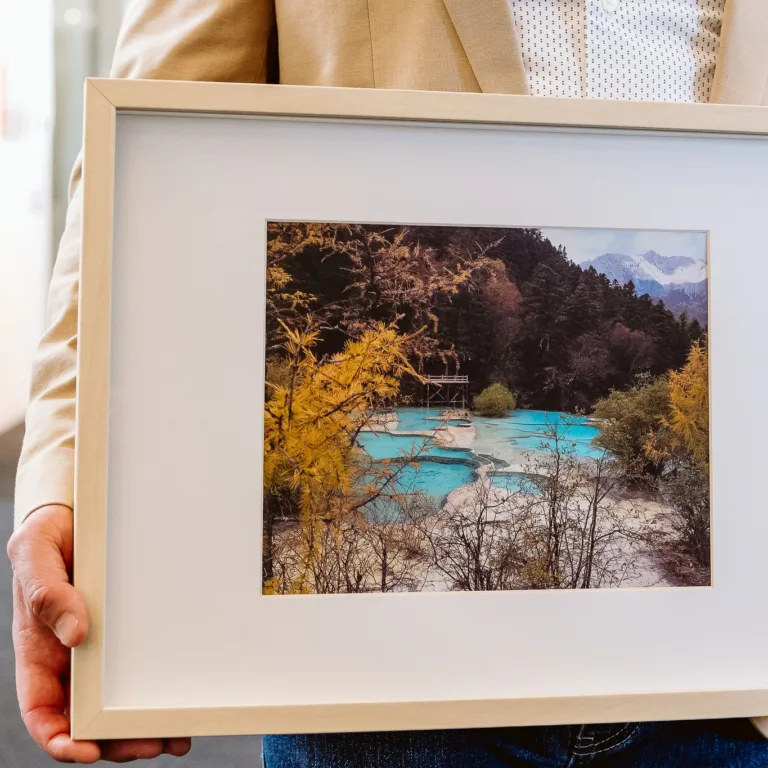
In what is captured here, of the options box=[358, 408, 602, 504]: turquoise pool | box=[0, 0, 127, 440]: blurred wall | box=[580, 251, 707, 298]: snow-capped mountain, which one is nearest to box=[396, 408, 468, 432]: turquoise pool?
box=[358, 408, 602, 504]: turquoise pool

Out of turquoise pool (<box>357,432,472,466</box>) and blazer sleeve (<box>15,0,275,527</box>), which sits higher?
blazer sleeve (<box>15,0,275,527</box>)

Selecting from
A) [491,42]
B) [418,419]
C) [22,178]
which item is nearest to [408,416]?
[418,419]

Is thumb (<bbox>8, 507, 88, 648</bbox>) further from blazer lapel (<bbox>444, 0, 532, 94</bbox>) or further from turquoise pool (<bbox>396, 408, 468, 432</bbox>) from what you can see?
blazer lapel (<bbox>444, 0, 532, 94</bbox>)

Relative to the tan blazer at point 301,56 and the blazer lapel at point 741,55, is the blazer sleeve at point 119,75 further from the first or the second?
the blazer lapel at point 741,55

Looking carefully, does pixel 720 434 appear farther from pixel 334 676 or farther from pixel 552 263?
pixel 334 676

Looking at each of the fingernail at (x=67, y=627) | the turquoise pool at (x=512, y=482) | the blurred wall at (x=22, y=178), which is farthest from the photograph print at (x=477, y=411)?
the blurred wall at (x=22, y=178)

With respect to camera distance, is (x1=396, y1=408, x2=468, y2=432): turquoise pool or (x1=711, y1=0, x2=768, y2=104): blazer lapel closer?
(x1=396, y1=408, x2=468, y2=432): turquoise pool
